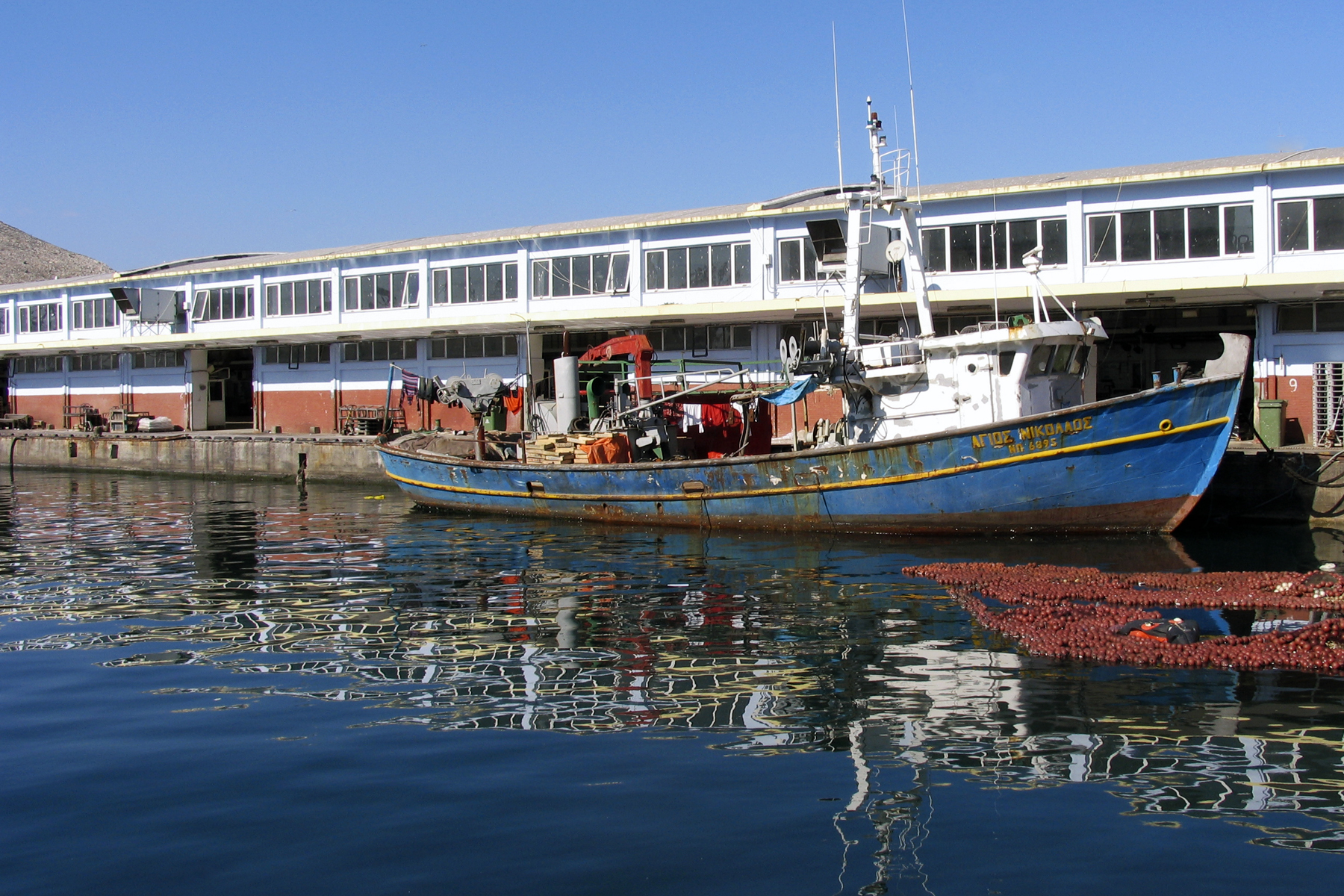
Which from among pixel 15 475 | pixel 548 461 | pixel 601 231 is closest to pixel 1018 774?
pixel 548 461

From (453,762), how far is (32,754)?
3.08m

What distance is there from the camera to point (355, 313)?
123 feet

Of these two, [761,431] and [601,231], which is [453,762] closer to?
[761,431]

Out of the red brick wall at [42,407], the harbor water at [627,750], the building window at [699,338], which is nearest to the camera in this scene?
the harbor water at [627,750]

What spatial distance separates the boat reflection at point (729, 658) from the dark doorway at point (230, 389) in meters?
24.8

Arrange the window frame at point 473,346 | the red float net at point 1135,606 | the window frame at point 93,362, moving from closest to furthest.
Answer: the red float net at point 1135,606 → the window frame at point 473,346 → the window frame at point 93,362

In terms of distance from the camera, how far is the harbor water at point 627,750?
18.4 feet

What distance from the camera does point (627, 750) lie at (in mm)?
7395

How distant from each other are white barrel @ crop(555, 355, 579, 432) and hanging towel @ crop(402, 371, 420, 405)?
21.7 feet

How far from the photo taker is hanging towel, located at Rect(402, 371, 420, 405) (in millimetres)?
30594

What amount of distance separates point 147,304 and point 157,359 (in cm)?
241

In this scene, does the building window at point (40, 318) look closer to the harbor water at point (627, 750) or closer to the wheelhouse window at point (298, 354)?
the wheelhouse window at point (298, 354)

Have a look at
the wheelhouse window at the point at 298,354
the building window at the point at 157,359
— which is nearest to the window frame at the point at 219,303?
the building window at the point at 157,359

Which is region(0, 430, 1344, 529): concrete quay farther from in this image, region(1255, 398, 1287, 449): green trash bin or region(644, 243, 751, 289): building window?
region(644, 243, 751, 289): building window
